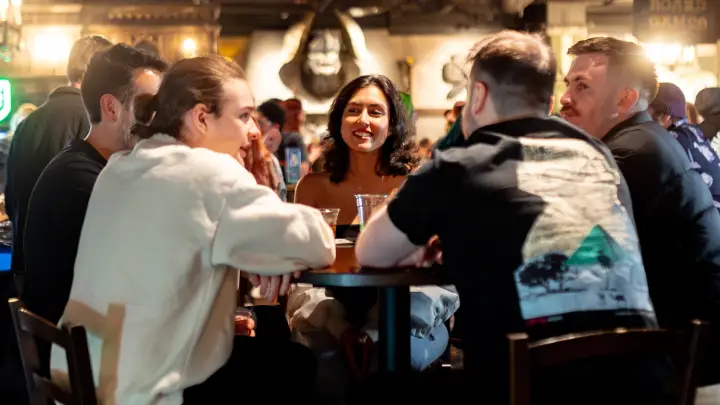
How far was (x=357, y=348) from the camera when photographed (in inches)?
115

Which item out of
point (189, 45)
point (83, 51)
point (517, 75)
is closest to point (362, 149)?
point (83, 51)

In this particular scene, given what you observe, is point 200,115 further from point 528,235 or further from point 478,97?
point 528,235

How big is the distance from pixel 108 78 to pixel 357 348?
1.26 meters

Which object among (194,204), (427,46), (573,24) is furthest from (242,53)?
(194,204)

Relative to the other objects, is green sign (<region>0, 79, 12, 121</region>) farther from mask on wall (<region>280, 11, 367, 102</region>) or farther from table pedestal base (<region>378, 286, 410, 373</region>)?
table pedestal base (<region>378, 286, 410, 373</region>)

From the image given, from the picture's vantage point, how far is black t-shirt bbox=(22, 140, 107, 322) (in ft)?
7.18

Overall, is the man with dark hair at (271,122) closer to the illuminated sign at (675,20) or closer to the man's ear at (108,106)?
the illuminated sign at (675,20)

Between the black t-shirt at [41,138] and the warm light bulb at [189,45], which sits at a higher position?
the warm light bulb at [189,45]

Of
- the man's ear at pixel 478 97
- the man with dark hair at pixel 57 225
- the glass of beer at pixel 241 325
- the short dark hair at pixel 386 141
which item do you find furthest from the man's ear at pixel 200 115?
the short dark hair at pixel 386 141

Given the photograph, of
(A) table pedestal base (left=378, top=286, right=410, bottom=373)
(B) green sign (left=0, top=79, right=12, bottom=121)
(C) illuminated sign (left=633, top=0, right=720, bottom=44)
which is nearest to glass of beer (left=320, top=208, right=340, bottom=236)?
(A) table pedestal base (left=378, top=286, right=410, bottom=373)

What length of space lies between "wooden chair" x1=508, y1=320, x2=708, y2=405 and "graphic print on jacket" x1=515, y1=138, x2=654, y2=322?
14 cm

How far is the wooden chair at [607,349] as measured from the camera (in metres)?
1.47

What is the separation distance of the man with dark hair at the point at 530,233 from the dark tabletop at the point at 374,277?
0.15 metres

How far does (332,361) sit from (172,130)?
3.93ft
